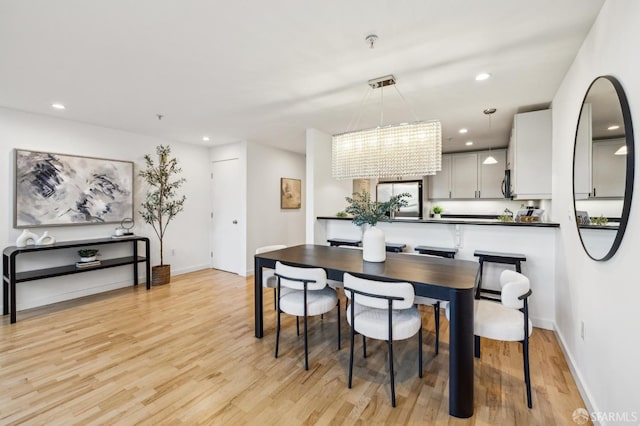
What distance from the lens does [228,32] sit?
1964 millimetres

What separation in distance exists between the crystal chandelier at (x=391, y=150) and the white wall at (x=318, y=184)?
132 centimetres

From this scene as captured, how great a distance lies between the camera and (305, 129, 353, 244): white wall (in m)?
4.43

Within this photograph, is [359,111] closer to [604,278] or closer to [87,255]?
[604,278]

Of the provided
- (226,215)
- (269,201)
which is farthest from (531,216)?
(226,215)

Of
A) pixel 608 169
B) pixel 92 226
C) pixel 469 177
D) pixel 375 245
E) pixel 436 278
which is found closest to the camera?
pixel 608 169

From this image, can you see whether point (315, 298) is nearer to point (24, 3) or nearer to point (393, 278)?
point (393, 278)

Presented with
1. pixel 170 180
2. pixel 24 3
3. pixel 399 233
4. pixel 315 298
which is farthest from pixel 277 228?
pixel 24 3

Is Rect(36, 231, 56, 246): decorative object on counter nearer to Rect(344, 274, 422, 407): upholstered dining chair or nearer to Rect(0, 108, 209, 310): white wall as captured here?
Rect(0, 108, 209, 310): white wall

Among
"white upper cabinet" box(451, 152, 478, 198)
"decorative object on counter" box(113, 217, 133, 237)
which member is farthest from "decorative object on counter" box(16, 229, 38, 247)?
Result: "white upper cabinet" box(451, 152, 478, 198)

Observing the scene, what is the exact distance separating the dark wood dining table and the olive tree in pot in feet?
8.76

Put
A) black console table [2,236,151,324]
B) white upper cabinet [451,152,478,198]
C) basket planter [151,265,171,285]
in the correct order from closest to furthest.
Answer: black console table [2,236,151,324]
basket planter [151,265,171,285]
white upper cabinet [451,152,478,198]

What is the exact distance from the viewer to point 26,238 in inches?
138

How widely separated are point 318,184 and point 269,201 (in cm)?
156

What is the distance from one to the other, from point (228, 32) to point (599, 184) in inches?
99.3
